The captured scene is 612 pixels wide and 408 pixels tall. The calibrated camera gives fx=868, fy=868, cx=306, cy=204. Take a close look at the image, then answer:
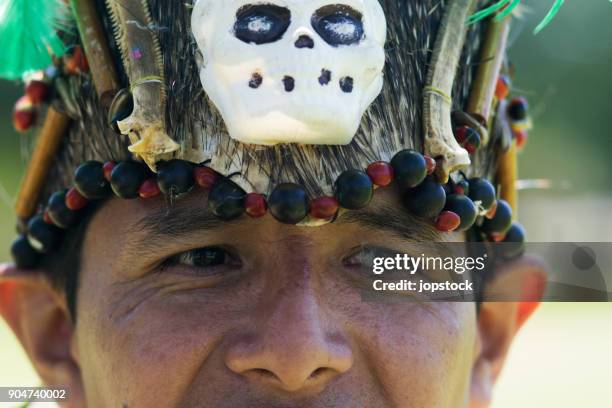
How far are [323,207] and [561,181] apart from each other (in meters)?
9.49

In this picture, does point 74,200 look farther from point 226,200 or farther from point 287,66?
point 287,66

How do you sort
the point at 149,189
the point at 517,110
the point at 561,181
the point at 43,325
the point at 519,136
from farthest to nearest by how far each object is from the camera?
1. the point at 561,181
2. the point at 519,136
3. the point at 517,110
4. the point at 43,325
5. the point at 149,189

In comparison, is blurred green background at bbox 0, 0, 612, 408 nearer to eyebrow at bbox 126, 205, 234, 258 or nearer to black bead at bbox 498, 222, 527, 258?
black bead at bbox 498, 222, 527, 258

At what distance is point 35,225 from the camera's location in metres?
2.41

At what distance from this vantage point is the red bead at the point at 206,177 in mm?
1871

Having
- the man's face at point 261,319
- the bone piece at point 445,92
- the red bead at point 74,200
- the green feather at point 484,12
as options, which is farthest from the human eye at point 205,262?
the green feather at point 484,12

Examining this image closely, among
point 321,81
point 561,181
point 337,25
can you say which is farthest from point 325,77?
point 561,181

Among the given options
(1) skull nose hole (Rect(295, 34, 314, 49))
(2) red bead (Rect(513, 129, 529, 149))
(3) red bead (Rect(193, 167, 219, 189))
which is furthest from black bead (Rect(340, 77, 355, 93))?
(2) red bead (Rect(513, 129, 529, 149))

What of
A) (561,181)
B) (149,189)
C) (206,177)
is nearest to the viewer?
(206,177)

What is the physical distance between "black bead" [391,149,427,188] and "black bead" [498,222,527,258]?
706 millimetres

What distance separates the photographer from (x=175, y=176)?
1.88 meters

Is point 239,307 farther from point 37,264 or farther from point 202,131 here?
point 37,264

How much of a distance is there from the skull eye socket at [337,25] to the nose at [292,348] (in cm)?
54

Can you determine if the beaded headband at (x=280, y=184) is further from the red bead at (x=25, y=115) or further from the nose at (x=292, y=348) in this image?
the nose at (x=292, y=348)
